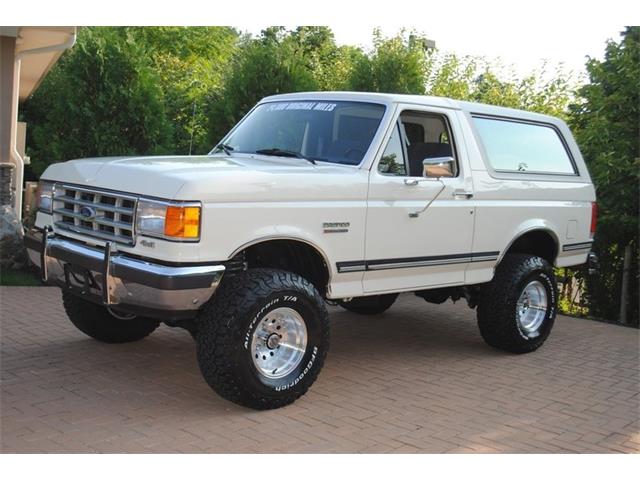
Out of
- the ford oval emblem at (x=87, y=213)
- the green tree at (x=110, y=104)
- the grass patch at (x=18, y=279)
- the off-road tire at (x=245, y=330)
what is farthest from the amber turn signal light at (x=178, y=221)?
the green tree at (x=110, y=104)

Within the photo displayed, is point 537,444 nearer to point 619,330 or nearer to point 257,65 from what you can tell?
point 619,330

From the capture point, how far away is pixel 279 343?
201 inches

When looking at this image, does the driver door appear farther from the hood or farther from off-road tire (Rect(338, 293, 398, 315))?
off-road tire (Rect(338, 293, 398, 315))

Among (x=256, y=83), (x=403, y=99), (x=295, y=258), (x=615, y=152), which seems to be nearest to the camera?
(x=295, y=258)

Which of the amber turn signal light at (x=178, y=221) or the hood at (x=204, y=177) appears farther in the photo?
the hood at (x=204, y=177)

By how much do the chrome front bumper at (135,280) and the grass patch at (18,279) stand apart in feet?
13.8

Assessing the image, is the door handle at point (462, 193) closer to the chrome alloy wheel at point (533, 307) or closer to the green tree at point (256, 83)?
the chrome alloy wheel at point (533, 307)

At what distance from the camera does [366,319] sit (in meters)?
8.21

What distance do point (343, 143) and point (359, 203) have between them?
63 centimetres

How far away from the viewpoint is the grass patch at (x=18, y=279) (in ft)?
29.1

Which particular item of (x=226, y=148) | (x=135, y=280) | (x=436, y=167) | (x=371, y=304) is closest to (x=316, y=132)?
(x=226, y=148)

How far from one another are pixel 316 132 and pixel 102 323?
2.50m

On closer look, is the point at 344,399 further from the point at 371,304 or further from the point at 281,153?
the point at 371,304

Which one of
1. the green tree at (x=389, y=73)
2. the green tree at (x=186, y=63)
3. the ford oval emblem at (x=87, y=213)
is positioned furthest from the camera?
the green tree at (x=186, y=63)
